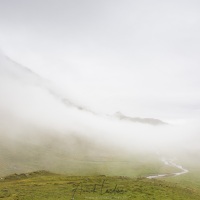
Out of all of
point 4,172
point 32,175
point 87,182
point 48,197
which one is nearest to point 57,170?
point 4,172

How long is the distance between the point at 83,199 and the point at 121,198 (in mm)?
8703

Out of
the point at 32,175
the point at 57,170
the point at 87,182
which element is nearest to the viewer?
the point at 87,182

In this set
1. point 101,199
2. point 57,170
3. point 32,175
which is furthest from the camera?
point 57,170

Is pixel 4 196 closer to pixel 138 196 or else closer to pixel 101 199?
pixel 101 199

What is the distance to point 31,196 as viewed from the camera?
73.3 m

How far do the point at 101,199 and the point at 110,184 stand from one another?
1505 centimetres

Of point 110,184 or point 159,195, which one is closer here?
point 159,195

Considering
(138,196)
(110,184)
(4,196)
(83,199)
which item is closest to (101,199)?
(83,199)

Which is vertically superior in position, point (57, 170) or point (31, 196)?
point (57, 170)

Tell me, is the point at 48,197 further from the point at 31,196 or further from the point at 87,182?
the point at 87,182

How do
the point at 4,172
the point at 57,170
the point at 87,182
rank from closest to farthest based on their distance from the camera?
the point at 87,182 → the point at 4,172 → the point at 57,170

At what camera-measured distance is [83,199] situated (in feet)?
224

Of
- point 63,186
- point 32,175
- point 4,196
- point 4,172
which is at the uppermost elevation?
point 4,172

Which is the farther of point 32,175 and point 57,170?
point 57,170
